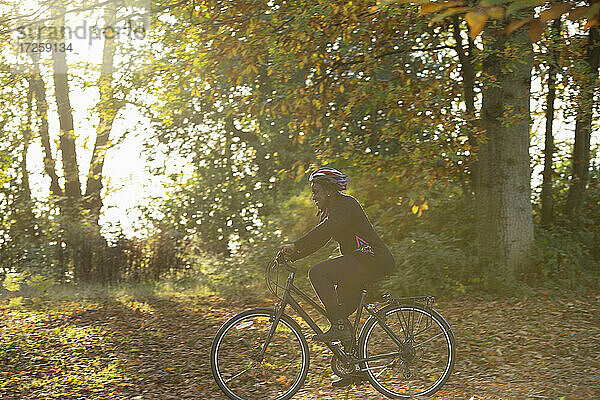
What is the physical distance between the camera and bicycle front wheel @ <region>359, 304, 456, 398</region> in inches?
225

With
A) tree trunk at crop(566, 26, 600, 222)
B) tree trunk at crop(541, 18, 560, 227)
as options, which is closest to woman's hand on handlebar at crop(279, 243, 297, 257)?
tree trunk at crop(566, 26, 600, 222)

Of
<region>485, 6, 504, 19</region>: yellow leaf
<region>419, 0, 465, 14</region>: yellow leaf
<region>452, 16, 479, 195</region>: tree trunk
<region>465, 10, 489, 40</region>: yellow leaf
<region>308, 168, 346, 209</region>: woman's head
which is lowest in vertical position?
<region>308, 168, 346, 209</region>: woman's head

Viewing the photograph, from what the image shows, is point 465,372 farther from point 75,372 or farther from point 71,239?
point 71,239

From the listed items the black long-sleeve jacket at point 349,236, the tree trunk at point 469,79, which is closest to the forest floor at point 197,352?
the black long-sleeve jacket at point 349,236

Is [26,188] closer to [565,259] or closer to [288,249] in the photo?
[565,259]

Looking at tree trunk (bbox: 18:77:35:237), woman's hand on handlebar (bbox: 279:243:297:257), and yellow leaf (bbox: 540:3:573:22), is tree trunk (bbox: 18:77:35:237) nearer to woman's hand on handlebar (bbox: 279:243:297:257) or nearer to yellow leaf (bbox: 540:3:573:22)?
woman's hand on handlebar (bbox: 279:243:297:257)

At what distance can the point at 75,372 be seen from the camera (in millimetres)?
7531

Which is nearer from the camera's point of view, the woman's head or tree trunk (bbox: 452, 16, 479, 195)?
the woman's head

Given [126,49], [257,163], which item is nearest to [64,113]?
[126,49]

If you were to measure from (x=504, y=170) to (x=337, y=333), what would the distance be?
18.5ft

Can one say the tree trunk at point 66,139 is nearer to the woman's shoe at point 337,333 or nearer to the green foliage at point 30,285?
the green foliage at point 30,285

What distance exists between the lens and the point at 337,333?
5508mm

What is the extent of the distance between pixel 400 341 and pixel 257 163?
11.4 m

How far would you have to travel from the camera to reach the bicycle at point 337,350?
216 inches
